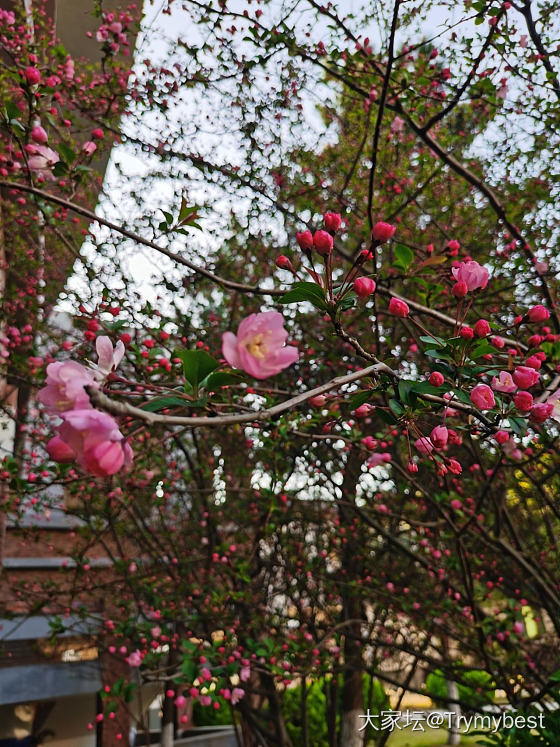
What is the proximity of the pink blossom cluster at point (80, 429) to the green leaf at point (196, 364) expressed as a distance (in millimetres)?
149

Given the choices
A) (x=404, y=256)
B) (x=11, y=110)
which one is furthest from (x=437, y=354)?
(x=11, y=110)

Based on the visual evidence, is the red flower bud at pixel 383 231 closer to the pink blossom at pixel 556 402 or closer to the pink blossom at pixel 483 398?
the pink blossom at pixel 483 398

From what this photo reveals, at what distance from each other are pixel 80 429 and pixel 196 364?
0.73ft

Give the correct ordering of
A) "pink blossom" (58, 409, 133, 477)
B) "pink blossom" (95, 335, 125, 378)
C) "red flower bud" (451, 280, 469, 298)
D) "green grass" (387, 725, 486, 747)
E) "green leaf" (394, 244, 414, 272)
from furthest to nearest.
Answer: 1. "green grass" (387, 725, 486, 747)
2. "green leaf" (394, 244, 414, 272)
3. "red flower bud" (451, 280, 469, 298)
4. "pink blossom" (95, 335, 125, 378)
5. "pink blossom" (58, 409, 133, 477)

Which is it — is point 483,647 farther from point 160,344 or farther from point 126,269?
point 126,269

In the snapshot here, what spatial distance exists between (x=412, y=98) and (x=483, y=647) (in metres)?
3.05

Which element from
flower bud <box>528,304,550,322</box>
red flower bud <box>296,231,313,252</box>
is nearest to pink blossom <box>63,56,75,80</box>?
red flower bud <box>296,231,313,252</box>

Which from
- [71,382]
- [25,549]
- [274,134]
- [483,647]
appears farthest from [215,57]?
[25,549]

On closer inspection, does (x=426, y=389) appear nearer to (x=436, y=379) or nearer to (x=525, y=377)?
(x=436, y=379)

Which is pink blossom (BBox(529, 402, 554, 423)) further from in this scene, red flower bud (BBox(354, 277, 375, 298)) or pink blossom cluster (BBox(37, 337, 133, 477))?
pink blossom cluster (BBox(37, 337, 133, 477))

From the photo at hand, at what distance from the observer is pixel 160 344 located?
9.33ft

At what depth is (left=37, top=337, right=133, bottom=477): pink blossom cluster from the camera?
76cm

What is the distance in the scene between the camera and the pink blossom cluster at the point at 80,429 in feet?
2.49

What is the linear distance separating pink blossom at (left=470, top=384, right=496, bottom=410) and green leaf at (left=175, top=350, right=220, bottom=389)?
0.49 meters
